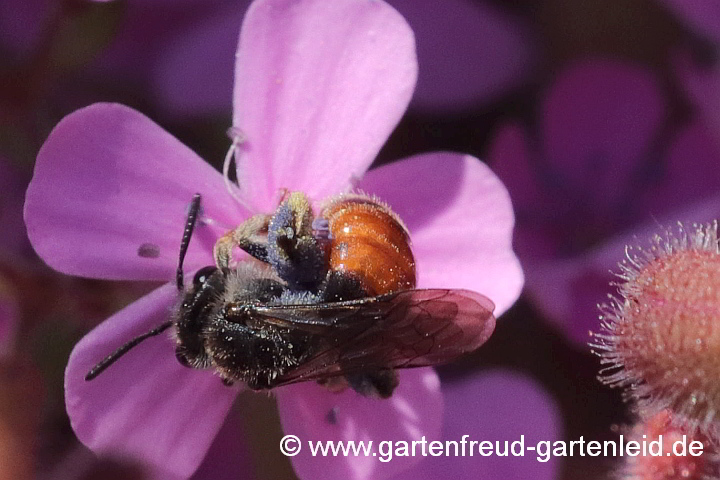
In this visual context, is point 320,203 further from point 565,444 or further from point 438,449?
point 565,444

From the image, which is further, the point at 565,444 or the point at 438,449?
the point at 565,444

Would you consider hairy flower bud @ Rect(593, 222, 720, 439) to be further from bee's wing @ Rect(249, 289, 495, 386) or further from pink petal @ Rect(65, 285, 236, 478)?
pink petal @ Rect(65, 285, 236, 478)

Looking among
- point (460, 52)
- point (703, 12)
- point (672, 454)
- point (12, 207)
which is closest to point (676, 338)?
point (672, 454)

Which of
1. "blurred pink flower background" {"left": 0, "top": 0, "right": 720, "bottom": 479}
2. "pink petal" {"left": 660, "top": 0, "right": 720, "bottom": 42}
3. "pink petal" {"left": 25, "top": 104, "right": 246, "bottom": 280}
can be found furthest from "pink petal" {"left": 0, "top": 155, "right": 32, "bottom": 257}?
"pink petal" {"left": 660, "top": 0, "right": 720, "bottom": 42}

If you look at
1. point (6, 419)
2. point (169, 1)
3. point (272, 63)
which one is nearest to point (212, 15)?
point (169, 1)

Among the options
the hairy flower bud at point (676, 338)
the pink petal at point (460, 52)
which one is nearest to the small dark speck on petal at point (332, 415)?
the hairy flower bud at point (676, 338)

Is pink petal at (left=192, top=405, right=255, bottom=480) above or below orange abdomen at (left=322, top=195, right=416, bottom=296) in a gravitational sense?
below

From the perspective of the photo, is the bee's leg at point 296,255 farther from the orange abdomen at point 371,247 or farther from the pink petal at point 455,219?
the pink petal at point 455,219
